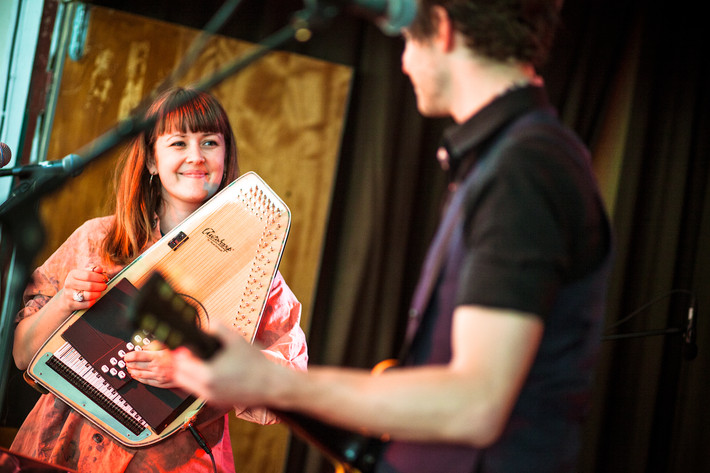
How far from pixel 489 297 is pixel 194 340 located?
0.41m

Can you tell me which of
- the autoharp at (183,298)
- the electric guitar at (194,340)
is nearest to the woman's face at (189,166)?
the autoharp at (183,298)

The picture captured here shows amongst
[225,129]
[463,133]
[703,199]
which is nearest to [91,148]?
[463,133]

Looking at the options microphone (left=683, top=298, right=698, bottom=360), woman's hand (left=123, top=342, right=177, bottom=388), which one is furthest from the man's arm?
microphone (left=683, top=298, right=698, bottom=360)

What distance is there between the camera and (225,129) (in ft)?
6.66

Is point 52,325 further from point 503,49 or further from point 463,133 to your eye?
point 503,49

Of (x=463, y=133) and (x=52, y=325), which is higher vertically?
(x=463, y=133)

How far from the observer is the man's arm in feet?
2.71

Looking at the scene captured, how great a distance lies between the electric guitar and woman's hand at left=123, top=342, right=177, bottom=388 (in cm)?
70

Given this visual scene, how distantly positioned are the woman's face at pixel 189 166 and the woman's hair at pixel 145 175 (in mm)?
27

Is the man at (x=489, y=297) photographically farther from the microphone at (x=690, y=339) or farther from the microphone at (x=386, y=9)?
the microphone at (x=690, y=339)

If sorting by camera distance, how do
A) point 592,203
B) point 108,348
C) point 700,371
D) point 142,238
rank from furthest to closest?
point 700,371, point 142,238, point 108,348, point 592,203

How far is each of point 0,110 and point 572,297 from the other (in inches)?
91.9

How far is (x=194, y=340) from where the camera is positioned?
888mm

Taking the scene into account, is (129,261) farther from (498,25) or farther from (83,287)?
(498,25)
